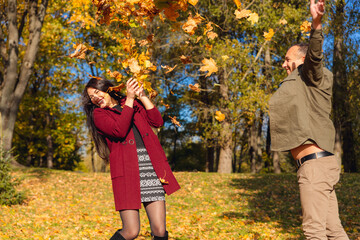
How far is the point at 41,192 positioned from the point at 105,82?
28.0 feet

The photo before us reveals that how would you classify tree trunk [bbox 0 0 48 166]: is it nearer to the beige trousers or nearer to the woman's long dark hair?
the woman's long dark hair

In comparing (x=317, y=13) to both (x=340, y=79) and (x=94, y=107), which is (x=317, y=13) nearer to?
(x=94, y=107)

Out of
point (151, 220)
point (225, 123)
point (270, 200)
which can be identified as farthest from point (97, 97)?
point (225, 123)

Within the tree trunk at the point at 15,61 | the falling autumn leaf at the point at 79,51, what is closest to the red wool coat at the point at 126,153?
the falling autumn leaf at the point at 79,51

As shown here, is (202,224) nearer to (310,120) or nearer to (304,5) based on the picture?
(310,120)

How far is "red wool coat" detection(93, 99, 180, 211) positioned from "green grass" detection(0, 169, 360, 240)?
3135 millimetres

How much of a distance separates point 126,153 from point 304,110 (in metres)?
1.54

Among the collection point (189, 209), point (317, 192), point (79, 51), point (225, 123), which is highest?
point (225, 123)

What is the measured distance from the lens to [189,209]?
371 inches

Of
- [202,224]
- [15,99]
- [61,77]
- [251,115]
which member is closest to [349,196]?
[202,224]

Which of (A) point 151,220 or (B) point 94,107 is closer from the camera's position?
(A) point 151,220

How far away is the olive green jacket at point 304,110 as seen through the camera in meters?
3.08

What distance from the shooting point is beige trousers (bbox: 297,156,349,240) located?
118 inches

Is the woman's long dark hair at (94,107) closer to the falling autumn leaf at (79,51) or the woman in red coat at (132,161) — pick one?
the woman in red coat at (132,161)
